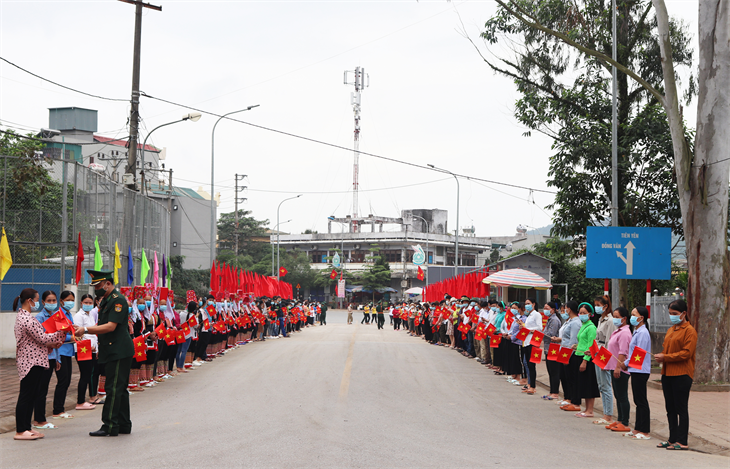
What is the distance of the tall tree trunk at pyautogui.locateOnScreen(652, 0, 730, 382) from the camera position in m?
15.0

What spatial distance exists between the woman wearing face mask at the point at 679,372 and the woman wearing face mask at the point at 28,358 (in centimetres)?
732

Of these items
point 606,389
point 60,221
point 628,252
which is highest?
point 60,221

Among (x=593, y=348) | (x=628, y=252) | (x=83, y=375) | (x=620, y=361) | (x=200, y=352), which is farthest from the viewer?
(x=200, y=352)

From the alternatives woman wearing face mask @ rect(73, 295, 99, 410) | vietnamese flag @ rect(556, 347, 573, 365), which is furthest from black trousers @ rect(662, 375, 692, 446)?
woman wearing face mask @ rect(73, 295, 99, 410)

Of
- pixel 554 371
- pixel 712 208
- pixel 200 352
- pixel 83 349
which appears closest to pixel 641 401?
pixel 554 371

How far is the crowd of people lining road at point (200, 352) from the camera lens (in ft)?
28.8

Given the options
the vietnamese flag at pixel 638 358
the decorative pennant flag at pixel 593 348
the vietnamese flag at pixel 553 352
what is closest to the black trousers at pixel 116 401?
the vietnamese flag at pixel 638 358

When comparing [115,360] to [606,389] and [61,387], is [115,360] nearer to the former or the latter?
[61,387]

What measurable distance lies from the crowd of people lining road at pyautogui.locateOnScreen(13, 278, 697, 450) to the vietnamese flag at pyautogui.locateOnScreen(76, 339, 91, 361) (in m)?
0.02

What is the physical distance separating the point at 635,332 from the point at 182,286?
43758 millimetres

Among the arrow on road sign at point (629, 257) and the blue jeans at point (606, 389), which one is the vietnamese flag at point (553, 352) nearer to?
the blue jeans at point (606, 389)

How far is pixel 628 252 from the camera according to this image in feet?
54.4

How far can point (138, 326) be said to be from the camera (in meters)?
12.9

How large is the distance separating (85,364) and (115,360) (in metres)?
2.56
